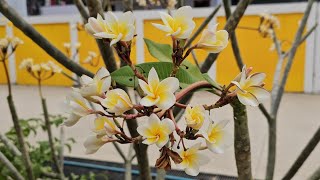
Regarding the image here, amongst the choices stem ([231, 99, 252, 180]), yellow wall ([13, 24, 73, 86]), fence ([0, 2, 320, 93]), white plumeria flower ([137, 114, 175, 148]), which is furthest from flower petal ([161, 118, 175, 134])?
yellow wall ([13, 24, 73, 86])

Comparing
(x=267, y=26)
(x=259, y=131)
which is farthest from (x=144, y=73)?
(x=259, y=131)

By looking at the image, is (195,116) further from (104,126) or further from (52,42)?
(52,42)

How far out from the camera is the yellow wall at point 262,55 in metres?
3.96

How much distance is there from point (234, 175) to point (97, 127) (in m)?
1.55

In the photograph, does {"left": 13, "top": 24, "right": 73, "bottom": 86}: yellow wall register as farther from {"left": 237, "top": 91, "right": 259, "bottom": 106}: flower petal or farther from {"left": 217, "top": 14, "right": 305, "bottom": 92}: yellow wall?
{"left": 237, "top": 91, "right": 259, "bottom": 106}: flower petal

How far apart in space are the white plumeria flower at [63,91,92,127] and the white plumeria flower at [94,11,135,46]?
0.15 feet

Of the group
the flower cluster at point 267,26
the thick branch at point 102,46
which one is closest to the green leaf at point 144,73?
the thick branch at point 102,46

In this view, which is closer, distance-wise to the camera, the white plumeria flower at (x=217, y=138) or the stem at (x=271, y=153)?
the white plumeria flower at (x=217, y=138)

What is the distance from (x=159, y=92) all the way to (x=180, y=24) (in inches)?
2.0

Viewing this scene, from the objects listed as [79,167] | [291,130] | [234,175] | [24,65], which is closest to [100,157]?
[79,167]

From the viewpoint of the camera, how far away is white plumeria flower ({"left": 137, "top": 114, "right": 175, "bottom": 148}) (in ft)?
0.88

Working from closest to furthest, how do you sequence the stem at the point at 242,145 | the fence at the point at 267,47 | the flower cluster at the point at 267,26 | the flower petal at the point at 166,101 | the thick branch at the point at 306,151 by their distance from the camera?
the flower petal at the point at 166,101
the stem at the point at 242,145
the thick branch at the point at 306,151
the flower cluster at the point at 267,26
the fence at the point at 267,47

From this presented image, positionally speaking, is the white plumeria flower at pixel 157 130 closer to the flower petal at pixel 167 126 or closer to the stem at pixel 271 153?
the flower petal at pixel 167 126

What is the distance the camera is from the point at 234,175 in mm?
1775
